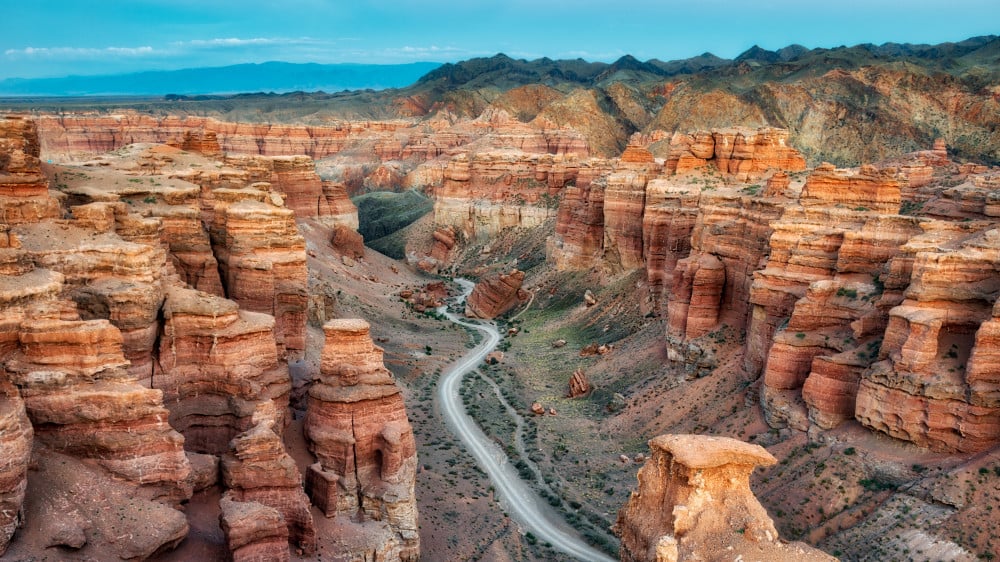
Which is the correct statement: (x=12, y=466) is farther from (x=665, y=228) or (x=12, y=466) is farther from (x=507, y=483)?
(x=665, y=228)

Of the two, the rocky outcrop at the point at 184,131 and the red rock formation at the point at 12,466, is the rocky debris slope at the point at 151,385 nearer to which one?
the red rock formation at the point at 12,466

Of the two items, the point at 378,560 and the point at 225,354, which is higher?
the point at 225,354

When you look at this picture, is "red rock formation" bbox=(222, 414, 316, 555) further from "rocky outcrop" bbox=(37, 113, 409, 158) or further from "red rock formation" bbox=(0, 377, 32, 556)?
"rocky outcrop" bbox=(37, 113, 409, 158)

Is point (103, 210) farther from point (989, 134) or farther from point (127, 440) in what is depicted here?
point (989, 134)

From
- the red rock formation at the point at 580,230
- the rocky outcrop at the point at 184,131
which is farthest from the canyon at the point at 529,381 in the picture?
the rocky outcrop at the point at 184,131

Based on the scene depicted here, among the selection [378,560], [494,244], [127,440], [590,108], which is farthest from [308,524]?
[590,108]
